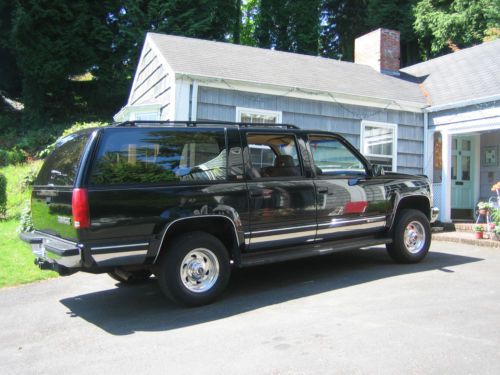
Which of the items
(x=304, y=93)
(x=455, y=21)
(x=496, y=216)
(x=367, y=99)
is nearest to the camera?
(x=496, y=216)

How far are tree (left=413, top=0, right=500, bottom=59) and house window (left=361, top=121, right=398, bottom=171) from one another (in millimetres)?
13057

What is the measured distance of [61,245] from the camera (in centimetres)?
450

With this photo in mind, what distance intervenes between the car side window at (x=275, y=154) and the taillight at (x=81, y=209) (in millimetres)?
2009

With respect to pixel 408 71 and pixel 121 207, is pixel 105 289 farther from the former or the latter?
pixel 408 71

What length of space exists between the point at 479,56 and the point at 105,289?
1180 centimetres

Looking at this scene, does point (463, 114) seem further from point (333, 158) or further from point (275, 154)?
point (275, 154)

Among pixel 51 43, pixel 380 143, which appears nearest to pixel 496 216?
pixel 380 143

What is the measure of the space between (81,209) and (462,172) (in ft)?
38.4

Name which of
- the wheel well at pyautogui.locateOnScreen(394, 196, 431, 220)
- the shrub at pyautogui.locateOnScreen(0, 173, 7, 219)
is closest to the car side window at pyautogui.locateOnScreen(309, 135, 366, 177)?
the wheel well at pyautogui.locateOnScreen(394, 196, 431, 220)

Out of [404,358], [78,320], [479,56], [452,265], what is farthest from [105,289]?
[479,56]

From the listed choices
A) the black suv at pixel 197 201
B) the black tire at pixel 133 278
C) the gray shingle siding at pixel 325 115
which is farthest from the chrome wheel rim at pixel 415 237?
the gray shingle siding at pixel 325 115

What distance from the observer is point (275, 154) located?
6.09 m

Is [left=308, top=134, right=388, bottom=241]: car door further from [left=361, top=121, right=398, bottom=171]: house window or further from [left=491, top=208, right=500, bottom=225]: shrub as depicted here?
[left=361, top=121, right=398, bottom=171]: house window

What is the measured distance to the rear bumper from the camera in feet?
14.2
